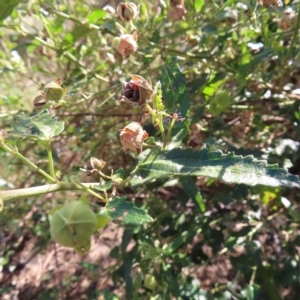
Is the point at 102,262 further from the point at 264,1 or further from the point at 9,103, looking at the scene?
the point at 264,1

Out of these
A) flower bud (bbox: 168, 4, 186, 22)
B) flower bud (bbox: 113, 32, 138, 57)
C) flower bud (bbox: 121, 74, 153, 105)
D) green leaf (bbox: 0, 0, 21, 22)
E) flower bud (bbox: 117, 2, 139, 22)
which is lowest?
flower bud (bbox: 168, 4, 186, 22)

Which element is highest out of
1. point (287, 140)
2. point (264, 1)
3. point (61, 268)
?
point (264, 1)

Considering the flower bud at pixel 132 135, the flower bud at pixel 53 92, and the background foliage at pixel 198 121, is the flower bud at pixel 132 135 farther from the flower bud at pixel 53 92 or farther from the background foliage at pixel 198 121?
the flower bud at pixel 53 92

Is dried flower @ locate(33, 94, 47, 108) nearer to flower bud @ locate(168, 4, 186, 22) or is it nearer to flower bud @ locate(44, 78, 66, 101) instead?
flower bud @ locate(44, 78, 66, 101)

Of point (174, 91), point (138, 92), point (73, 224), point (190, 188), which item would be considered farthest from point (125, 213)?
point (190, 188)

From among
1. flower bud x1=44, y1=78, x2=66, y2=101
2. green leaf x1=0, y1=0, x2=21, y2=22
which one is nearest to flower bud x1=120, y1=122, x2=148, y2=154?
flower bud x1=44, y1=78, x2=66, y2=101

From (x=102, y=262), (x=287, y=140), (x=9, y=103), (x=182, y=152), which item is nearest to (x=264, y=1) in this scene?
(x=182, y=152)

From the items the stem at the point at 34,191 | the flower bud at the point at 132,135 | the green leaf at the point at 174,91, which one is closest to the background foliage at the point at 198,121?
the green leaf at the point at 174,91
